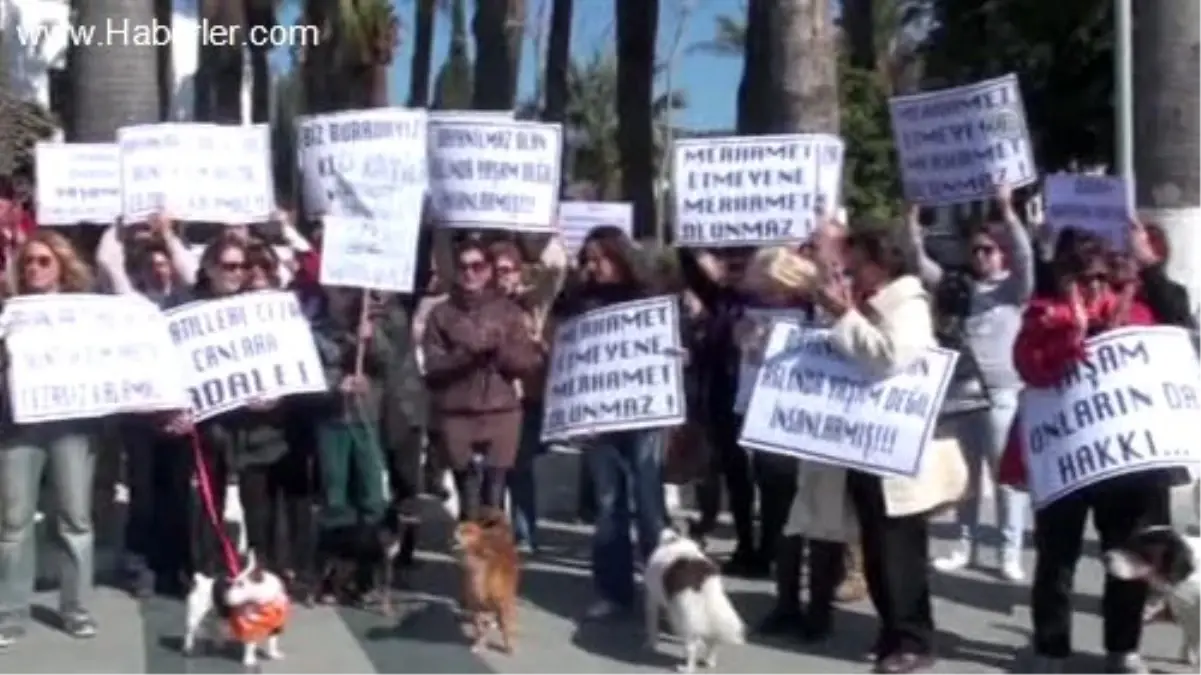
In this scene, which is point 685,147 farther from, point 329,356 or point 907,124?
point 329,356

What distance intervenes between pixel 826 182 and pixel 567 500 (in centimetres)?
417

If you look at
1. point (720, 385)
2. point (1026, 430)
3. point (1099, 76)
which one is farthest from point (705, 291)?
point (1099, 76)

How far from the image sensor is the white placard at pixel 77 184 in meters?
12.6

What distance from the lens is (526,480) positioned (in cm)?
1292

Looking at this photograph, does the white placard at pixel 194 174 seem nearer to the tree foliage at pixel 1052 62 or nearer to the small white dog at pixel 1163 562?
the small white dog at pixel 1163 562

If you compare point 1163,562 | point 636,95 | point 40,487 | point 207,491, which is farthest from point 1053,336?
point 636,95

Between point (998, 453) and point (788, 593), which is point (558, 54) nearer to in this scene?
point (998, 453)

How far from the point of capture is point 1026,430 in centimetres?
982

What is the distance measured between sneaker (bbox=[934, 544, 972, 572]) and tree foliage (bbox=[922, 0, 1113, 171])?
78.8 ft

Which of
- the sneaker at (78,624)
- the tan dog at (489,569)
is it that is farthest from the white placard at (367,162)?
the sneaker at (78,624)

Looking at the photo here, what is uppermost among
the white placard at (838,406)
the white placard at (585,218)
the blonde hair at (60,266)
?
the white placard at (585,218)

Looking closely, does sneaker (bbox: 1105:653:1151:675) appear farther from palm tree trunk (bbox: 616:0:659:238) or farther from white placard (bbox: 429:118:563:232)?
palm tree trunk (bbox: 616:0:659:238)

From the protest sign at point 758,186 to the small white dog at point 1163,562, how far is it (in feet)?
7.86

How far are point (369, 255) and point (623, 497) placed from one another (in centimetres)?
161
